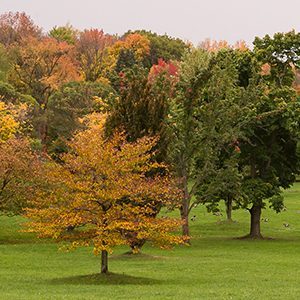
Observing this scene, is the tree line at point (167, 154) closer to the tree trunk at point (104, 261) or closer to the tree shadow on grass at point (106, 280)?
the tree trunk at point (104, 261)

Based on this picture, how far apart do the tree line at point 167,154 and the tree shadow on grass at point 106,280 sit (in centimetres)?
90

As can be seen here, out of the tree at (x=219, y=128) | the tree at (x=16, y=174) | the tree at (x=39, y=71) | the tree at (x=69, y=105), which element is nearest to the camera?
the tree at (x=16, y=174)

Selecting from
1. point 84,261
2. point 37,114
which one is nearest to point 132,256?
point 84,261

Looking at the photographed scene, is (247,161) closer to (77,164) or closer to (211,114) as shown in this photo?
(211,114)

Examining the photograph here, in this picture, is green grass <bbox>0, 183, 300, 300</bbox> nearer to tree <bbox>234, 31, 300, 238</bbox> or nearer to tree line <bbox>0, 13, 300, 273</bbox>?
tree line <bbox>0, 13, 300, 273</bbox>

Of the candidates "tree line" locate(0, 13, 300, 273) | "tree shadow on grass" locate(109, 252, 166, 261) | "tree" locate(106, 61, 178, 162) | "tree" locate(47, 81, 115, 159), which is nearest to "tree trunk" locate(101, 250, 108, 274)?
"tree line" locate(0, 13, 300, 273)

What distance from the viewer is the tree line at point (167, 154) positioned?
2738 cm

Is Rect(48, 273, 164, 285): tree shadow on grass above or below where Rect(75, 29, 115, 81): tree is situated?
below

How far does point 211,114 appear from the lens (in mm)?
45438

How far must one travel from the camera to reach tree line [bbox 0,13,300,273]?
89.8 ft

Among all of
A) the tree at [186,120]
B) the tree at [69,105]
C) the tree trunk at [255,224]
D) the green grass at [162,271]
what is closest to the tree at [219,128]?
the tree at [186,120]

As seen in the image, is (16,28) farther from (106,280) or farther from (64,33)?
(106,280)

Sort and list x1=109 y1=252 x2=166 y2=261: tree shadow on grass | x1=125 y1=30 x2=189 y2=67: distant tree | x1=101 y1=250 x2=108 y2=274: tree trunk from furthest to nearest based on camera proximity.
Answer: x1=125 y1=30 x2=189 y2=67: distant tree → x1=109 y1=252 x2=166 y2=261: tree shadow on grass → x1=101 y1=250 x2=108 y2=274: tree trunk

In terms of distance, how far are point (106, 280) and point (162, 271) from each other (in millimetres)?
4735
